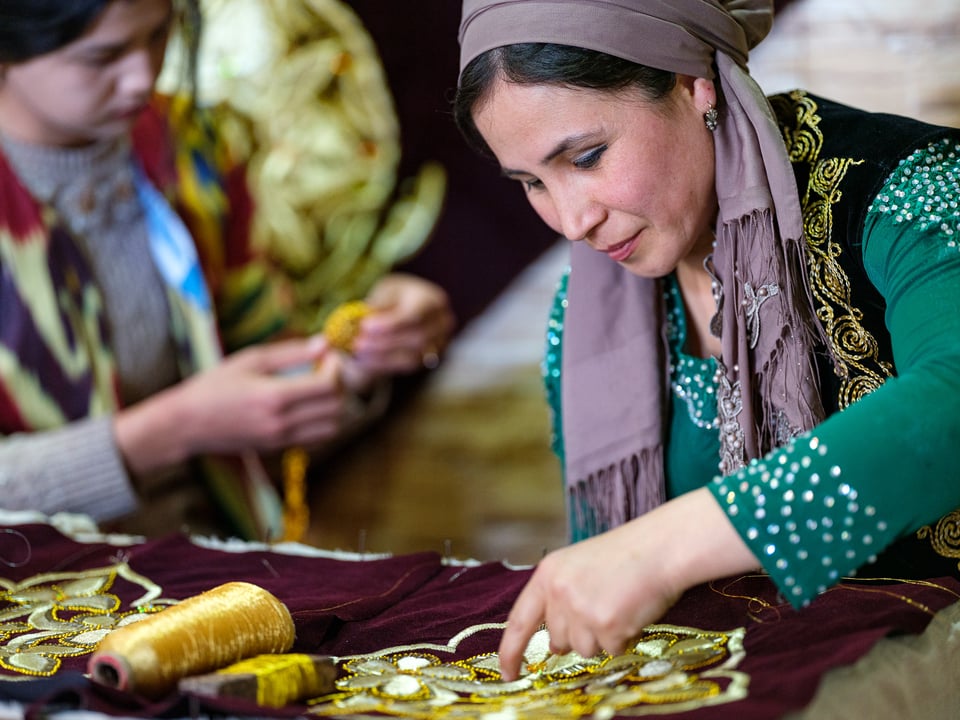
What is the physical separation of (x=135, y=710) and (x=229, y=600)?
0.66 ft

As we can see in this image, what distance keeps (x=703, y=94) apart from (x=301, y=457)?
5.59 ft

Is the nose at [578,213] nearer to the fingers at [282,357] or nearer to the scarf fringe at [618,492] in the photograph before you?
the scarf fringe at [618,492]

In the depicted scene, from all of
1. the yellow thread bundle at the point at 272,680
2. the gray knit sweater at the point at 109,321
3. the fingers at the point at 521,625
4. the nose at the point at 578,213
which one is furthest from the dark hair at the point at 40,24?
the fingers at the point at 521,625

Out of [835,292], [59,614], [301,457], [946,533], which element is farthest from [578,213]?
[301,457]

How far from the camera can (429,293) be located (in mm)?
2494

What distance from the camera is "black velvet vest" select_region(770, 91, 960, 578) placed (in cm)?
126

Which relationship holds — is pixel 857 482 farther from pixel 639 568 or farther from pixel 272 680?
pixel 272 680

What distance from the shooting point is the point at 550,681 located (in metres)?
1.06

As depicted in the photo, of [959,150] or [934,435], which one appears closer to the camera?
[934,435]

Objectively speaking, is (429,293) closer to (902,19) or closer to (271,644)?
(902,19)

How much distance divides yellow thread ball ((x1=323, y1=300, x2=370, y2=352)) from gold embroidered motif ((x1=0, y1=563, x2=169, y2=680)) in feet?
3.06

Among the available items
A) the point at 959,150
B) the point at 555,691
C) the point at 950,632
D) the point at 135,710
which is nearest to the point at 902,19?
the point at 959,150

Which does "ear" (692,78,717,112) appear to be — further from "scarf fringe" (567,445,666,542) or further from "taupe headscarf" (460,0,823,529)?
"scarf fringe" (567,445,666,542)

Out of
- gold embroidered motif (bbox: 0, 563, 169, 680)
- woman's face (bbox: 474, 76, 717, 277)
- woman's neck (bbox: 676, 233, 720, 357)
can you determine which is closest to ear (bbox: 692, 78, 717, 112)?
woman's face (bbox: 474, 76, 717, 277)
